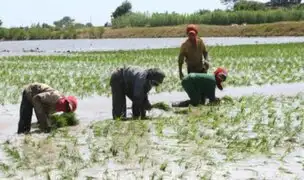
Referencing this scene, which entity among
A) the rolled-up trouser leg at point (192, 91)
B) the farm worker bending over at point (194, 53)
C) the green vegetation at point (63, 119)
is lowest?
the green vegetation at point (63, 119)

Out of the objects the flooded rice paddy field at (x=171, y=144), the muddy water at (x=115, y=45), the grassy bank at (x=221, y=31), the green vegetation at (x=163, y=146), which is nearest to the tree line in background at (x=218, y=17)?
the grassy bank at (x=221, y=31)

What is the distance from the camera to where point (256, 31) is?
58.5m

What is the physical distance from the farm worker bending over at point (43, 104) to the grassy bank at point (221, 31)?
49.1 meters

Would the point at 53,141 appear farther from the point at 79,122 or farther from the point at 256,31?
the point at 256,31

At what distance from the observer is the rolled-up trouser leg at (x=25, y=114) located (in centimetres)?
840

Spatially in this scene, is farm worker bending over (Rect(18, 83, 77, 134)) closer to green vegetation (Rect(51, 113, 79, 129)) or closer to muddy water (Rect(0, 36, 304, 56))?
green vegetation (Rect(51, 113, 79, 129))

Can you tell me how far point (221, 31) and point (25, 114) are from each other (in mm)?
54584

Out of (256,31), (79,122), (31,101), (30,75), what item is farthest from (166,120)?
(256,31)

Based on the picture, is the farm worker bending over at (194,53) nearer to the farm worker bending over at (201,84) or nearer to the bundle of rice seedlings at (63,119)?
the farm worker bending over at (201,84)

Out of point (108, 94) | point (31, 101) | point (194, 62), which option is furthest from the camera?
point (108, 94)

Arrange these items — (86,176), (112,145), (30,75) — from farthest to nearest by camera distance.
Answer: (30,75), (112,145), (86,176)

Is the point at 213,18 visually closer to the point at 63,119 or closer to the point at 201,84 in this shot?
the point at 201,84

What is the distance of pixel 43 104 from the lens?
8078 millimetres

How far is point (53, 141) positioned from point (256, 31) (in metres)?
52.7
